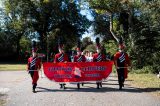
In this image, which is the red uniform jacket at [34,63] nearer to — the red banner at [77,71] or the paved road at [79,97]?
the red banner at [77,71]

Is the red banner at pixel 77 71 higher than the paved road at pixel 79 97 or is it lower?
higher

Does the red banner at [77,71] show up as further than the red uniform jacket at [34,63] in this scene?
Yes

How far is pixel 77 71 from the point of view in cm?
1762

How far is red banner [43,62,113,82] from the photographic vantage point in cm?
1759

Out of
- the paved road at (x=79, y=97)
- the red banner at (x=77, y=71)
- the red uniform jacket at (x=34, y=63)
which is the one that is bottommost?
the paved road at (x=79, y=97)

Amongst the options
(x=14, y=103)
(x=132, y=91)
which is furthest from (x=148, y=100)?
(x=14, y=103)

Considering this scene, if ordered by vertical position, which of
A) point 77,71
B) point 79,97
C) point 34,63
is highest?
point 34,63

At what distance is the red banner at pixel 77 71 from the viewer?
1759 cm

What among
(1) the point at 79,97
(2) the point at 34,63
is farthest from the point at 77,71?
(1) the point at 79,97

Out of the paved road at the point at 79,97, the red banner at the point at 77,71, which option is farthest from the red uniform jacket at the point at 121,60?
the paved road at the point at 79,97

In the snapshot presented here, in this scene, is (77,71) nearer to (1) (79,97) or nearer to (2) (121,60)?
(2) (121,60)

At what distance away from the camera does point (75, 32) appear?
72.4 meters

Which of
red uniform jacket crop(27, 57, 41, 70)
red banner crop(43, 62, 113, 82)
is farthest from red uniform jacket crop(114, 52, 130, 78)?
red uniform jacket crop(27, 57, 41, 70)

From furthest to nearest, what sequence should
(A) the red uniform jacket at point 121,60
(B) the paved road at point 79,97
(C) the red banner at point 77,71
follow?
(C) the red banner at point 77,71
(A) the red uniform jacket at point 121,60
(B) the paved road at point 79,97
